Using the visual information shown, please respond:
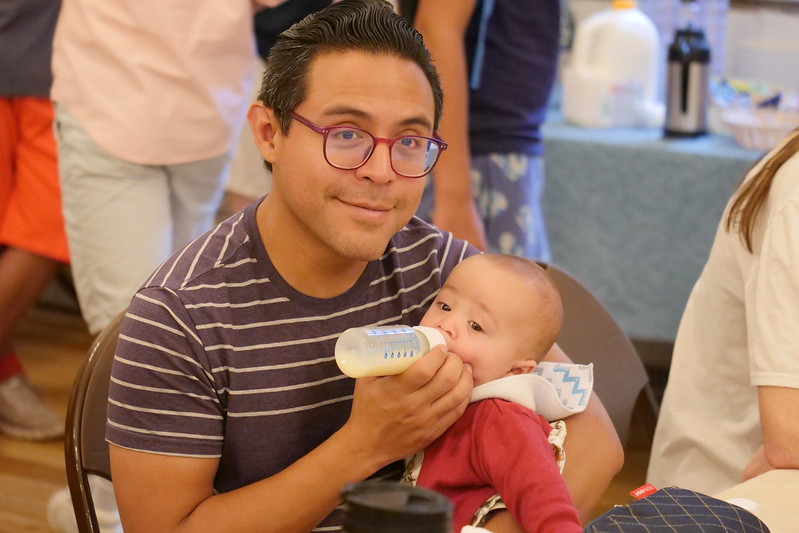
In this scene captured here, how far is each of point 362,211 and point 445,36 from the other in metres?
0.99

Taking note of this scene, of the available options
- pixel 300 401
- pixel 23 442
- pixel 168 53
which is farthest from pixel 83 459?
pixel 23 442

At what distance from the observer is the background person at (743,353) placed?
1396 mm

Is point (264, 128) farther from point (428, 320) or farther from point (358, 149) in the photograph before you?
point (428, 320)

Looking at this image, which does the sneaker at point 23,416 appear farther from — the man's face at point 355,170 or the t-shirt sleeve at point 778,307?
the t-shirt sleeve at point 778,307

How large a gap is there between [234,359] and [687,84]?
2.30 meters

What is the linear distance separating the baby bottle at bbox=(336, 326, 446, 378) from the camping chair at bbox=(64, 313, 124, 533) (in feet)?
1.39

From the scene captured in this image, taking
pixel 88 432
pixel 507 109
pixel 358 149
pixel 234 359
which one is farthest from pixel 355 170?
pixel 507 109

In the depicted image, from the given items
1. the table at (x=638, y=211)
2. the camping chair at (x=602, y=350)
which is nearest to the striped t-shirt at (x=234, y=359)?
the camping chair at (x=602, y=350)

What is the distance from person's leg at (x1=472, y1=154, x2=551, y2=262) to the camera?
249cm

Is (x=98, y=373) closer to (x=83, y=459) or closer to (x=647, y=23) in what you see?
(x=83, y=459)

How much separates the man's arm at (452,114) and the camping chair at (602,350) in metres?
0.60

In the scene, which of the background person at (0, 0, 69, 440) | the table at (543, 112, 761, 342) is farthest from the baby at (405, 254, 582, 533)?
the table at (543, 112, 761, 342)

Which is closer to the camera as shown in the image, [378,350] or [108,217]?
[378,350]

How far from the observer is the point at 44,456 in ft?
9.26
